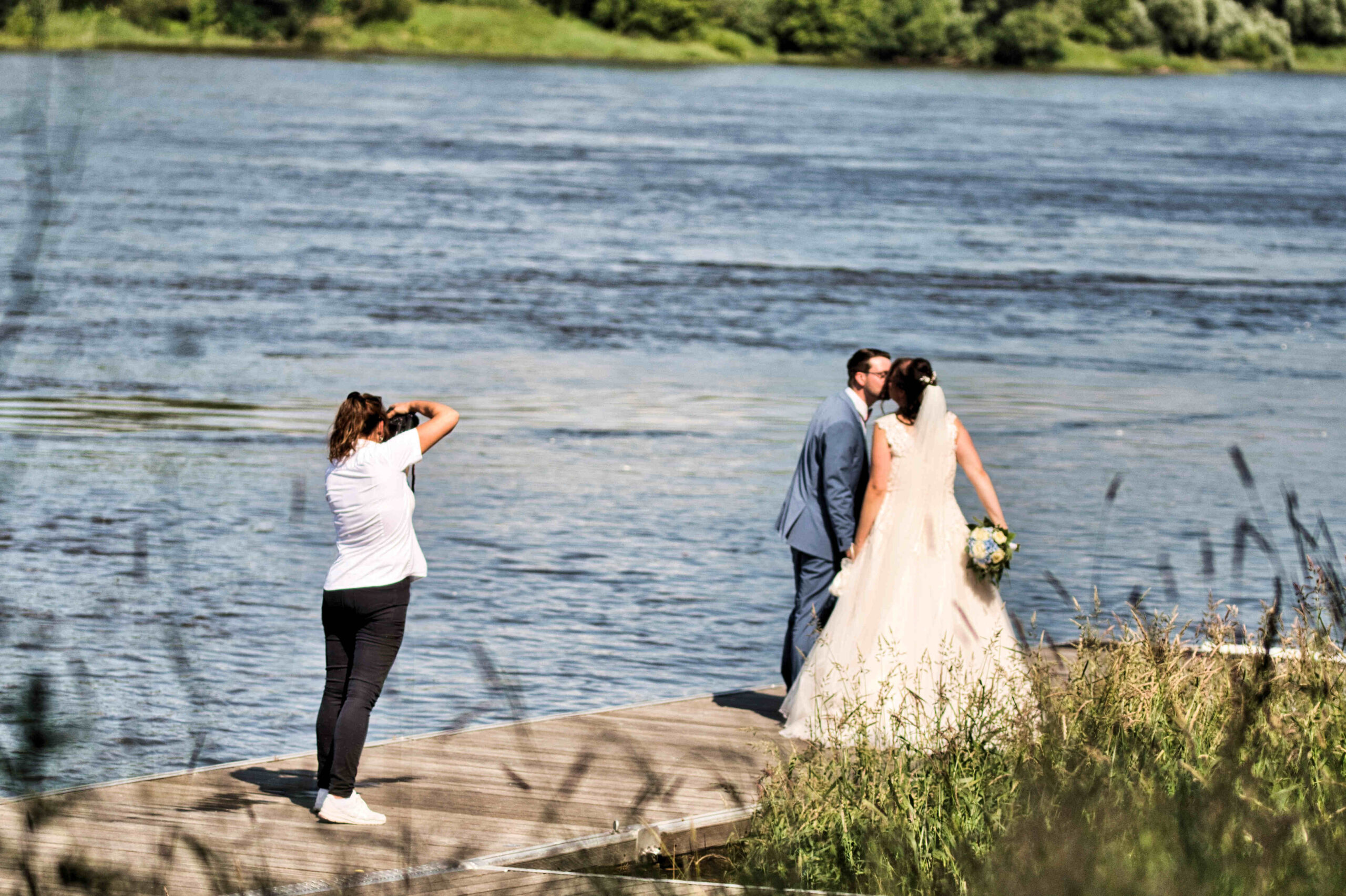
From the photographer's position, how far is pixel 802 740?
7543 mm

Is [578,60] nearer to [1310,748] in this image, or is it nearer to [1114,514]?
[1114,514]

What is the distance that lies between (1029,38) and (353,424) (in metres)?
122

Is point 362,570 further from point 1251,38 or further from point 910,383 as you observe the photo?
point 1251,38

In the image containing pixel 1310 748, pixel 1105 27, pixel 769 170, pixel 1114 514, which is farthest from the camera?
pixel 1105 27

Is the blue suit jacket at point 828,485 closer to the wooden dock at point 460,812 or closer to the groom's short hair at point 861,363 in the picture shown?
the groom's short hair at point 861,363

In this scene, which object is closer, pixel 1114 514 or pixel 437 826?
pixel 437 826

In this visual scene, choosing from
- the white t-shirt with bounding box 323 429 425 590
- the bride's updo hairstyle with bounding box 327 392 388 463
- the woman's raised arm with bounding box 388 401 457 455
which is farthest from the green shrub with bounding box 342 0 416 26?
the white t-shirt with bounding box 323 429 425 590

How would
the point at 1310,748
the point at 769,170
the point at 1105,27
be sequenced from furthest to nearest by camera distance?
the point at 1105,27 < the point at 769,170 < the point at 1310,748

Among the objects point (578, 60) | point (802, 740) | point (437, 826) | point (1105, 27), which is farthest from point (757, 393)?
point (1105, 27)

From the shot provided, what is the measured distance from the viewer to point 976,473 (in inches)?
305

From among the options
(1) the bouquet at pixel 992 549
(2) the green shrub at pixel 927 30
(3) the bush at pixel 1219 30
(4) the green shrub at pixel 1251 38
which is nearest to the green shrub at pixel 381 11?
(2) the green shrub at pixel 927 30

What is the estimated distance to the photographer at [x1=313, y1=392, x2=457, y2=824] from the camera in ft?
20.9

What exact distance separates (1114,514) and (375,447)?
9694mm

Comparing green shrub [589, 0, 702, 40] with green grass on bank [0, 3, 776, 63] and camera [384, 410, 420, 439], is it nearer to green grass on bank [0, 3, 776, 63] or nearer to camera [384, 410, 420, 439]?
green grass on bank [0, 3, 776, 63]
